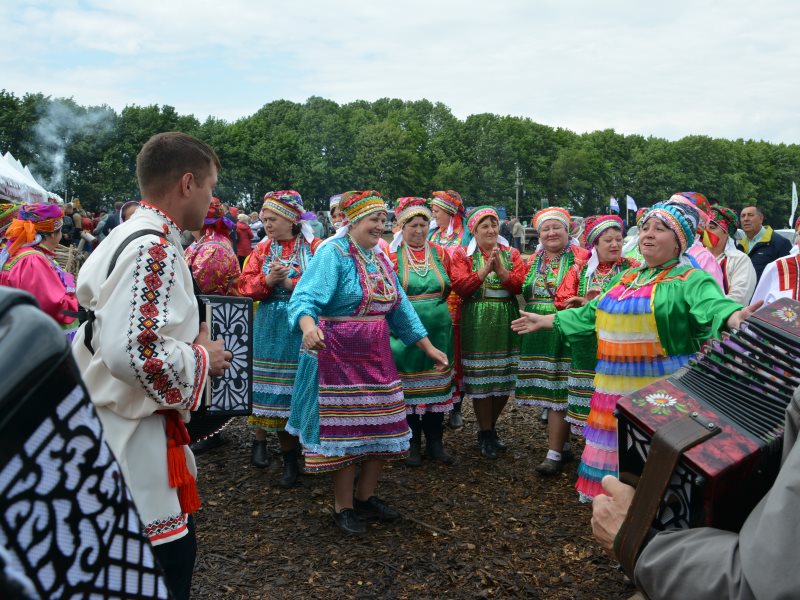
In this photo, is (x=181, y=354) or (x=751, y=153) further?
(x=751, y=153)

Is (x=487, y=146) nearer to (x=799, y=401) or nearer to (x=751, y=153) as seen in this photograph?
(x=751, y=153)

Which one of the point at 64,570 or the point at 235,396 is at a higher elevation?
the point at 64,570

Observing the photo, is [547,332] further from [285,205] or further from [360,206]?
[285,205]

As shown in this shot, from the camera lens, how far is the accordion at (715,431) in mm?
1419

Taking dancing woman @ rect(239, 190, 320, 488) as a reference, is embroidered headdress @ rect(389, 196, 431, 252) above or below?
above

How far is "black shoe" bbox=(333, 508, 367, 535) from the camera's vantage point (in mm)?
4273

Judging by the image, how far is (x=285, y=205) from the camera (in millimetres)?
5410

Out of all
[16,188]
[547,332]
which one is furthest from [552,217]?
[16,188]

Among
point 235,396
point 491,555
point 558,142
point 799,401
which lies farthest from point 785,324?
point 558,142

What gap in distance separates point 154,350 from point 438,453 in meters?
3.88

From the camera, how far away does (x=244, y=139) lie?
5203 cm

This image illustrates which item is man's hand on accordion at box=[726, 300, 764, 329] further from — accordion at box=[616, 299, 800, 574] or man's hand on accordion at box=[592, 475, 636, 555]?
man's hand on accordion at box=[592, 475, 636, 555]

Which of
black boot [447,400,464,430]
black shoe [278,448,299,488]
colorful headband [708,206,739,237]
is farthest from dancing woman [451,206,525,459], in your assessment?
colorful headband [708,206,739,237]

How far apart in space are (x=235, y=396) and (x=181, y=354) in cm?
107
